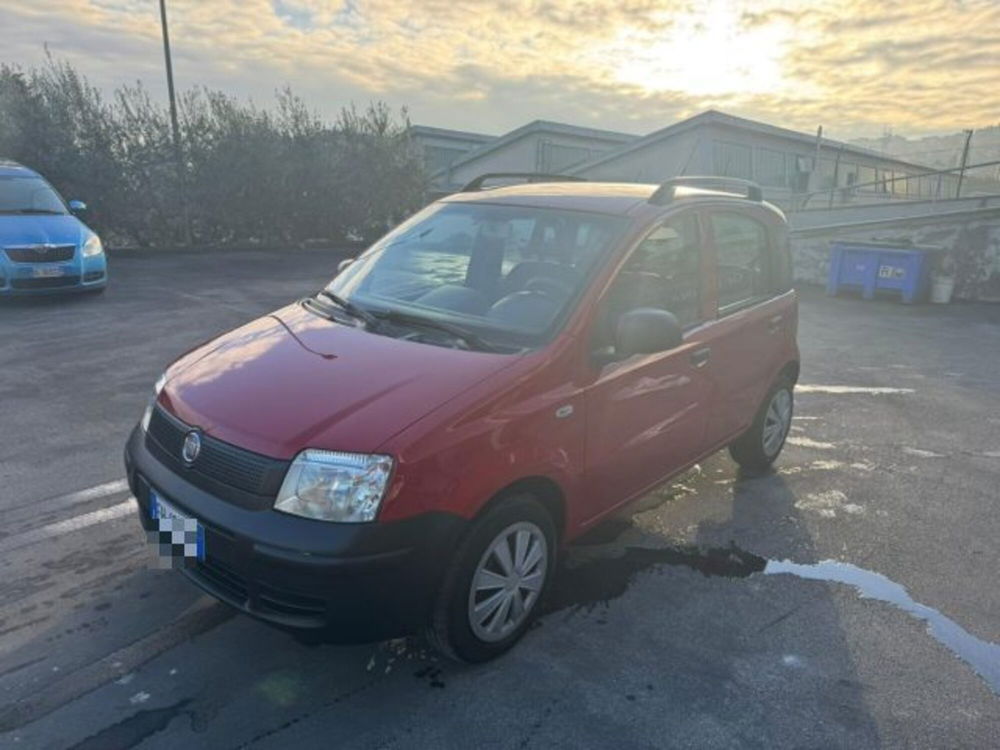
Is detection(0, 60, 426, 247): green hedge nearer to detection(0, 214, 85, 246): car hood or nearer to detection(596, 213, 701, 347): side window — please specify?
detection(0, 214, 85, 246): car hood

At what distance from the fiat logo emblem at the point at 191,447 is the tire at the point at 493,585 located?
40.3 inches

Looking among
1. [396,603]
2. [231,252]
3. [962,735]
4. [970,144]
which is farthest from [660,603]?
[970,144]

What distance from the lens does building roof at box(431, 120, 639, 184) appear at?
2347cm

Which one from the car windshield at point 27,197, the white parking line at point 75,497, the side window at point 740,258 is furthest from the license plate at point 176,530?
the car windshield at point 27,197

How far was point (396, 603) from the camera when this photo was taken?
7.95 feet

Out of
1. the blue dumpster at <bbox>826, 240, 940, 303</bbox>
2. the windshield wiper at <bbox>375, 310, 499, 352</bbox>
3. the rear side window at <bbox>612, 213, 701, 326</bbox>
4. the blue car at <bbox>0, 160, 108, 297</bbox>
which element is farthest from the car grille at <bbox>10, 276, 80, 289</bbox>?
the blue dumpster at <bbox>826, 240, 940, 303</bbox>

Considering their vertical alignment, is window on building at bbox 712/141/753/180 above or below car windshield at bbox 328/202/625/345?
above

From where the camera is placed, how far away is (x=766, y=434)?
4.73 meters

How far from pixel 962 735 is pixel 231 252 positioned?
1732cm

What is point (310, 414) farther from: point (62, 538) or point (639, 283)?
point (62, 538)

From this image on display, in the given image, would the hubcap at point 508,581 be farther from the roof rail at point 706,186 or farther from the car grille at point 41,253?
the car grille at point 41,253

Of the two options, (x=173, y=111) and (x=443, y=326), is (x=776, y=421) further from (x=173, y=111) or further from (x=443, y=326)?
(x=173, y=111)

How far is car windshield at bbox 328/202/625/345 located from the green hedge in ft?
46.6

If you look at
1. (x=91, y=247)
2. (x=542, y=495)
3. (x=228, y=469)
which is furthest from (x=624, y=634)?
(x=91, y=247)
